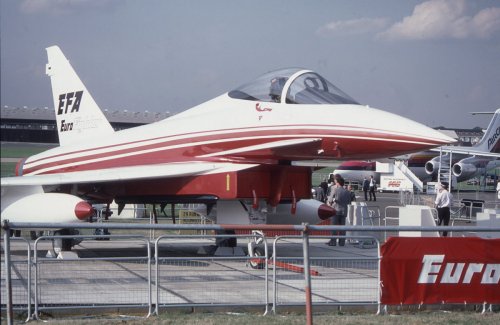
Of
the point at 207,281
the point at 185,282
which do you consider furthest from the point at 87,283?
the point at 207,281

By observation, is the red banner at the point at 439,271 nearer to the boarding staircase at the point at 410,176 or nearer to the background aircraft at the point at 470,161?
the background aircraft at the point at 470,161

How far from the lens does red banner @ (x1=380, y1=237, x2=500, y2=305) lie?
26.8ft

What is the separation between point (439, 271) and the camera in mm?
8273

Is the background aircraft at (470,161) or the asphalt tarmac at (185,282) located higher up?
the background aircraft at (470,161)

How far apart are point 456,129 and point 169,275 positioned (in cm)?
640

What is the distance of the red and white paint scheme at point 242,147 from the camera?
37.0 feet

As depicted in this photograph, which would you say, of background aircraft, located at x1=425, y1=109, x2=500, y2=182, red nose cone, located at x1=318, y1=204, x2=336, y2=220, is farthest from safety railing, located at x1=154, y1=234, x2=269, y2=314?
background aircraft, located at x1=425, y1=109, x2=500, y2=182

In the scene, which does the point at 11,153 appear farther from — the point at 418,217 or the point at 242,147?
the point at 418,217

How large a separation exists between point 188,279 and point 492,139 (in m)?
11.2

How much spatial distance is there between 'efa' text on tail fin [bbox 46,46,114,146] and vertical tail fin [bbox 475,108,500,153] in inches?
339

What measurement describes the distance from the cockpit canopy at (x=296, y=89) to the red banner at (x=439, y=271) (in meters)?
4.22

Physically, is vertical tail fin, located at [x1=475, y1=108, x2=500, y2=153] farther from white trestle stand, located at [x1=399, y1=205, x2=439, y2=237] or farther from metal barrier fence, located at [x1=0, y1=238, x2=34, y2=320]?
metal barrier fence, located at [x1=0, y1=238, x2=34, y2=320]

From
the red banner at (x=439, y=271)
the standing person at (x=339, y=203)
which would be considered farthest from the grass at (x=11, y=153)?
the standing person at (x=339, y=203)

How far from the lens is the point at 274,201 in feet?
41.1
